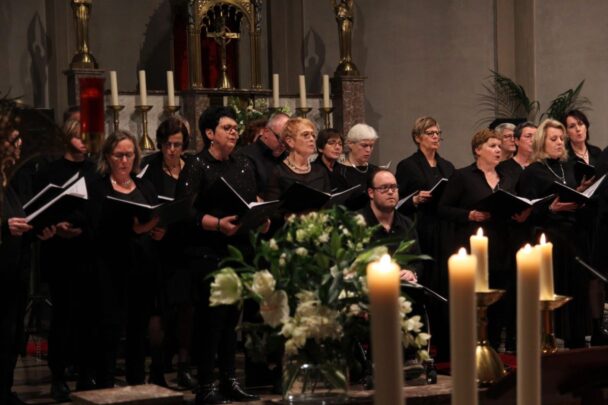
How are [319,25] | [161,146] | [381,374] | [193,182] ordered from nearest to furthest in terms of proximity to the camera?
[381,374]
[193,182]
[161,146]
[319,25]

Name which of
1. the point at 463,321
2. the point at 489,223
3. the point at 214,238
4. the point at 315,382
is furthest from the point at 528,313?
the point at 489,223

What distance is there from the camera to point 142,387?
3.83m

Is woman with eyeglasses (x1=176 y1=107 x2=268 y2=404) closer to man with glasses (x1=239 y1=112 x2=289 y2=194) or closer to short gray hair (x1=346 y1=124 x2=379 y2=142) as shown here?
man with glasses (x1=239 y1=112 x2=289 y2=194)

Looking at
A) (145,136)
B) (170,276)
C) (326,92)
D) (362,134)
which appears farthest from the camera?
(326,92)

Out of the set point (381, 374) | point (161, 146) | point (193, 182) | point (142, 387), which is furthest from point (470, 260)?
point (161, 146)

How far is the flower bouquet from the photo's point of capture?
2676 mm

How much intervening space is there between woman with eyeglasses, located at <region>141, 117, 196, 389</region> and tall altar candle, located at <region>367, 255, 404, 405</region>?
4.30 m

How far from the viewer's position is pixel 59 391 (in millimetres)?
5422

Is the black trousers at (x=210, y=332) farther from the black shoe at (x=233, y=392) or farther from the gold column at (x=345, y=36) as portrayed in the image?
the gold column at (x=345, y=36)

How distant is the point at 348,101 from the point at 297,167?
4.64 m

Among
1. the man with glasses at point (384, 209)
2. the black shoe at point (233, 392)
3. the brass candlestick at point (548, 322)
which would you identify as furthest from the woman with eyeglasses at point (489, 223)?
the brass candlestick at point (548, 322)

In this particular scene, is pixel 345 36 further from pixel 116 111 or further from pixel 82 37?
pixel 116 111

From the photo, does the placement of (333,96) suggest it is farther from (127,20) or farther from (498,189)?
(498,189)

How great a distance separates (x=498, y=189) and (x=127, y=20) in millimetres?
5513
